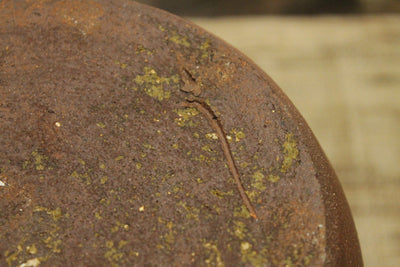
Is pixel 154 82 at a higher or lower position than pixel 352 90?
higher

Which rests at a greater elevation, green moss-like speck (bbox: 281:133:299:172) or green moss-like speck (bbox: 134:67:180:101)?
green moss-like speck (bbox: 134:67:180:101)

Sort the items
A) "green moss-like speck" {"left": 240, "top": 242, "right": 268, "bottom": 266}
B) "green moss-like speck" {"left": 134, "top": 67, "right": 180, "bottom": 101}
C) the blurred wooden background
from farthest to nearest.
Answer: the blurred wooden background, "green moss-like speck" {"left": 134, "top": 67, "right": 180, "bottom": 101}, "green moss-like speck" {"left": 240, "top": 242, "right": 268, "bottom": 266}

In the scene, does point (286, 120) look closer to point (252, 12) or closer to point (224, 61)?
point (224, 61)

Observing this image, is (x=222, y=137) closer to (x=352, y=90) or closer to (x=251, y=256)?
(x=251, y=256)

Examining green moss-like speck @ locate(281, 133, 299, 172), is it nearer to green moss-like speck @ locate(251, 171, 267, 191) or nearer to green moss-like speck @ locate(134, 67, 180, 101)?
green moss-like speck @ locate(251, 171, 267, 191)

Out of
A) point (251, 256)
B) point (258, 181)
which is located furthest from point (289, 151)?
point (251, 256)

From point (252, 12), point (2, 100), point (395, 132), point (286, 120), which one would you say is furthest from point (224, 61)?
point (252, 12)

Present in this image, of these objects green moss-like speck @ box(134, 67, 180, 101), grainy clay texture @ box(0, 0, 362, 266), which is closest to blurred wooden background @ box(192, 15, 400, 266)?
grainy clay texture @ box(0, 0, 362, 266)
